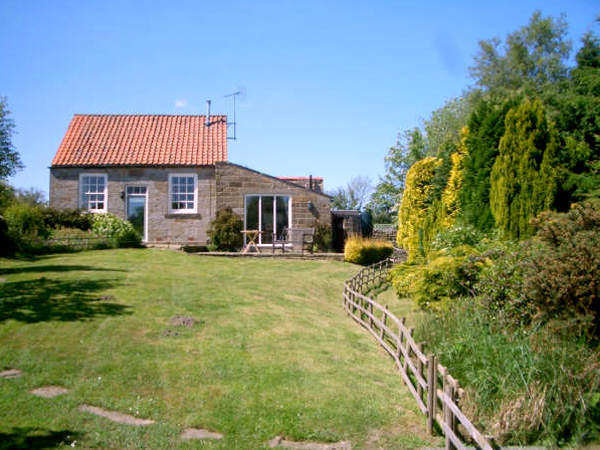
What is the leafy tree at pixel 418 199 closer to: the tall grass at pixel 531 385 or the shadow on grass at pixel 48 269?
the shadow on grass at pixel 48 269

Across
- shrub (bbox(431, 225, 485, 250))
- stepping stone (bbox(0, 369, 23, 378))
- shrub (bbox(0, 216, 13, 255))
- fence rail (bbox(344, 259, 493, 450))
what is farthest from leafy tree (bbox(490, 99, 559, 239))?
shrub (bbox(0, 216, 13, 255))

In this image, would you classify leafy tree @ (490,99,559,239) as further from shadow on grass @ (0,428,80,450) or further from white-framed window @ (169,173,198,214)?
white-framed window @ (169,173,198,214)

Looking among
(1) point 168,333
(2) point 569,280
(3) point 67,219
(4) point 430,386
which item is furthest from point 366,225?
(4) point 430,386

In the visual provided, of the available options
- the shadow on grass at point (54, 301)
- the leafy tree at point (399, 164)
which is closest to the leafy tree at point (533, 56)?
the leafy tree at point (399, 164)

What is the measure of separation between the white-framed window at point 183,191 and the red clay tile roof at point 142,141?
606mm

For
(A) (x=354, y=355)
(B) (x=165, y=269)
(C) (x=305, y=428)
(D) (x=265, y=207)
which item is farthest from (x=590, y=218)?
(D) (x=265, y=207)

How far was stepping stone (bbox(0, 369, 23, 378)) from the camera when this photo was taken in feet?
22.6

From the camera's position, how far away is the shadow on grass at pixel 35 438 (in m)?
5.31

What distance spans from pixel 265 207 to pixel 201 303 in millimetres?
12479

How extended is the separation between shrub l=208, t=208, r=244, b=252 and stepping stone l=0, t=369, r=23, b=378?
15277mm

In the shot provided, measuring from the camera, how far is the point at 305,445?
5875 mm

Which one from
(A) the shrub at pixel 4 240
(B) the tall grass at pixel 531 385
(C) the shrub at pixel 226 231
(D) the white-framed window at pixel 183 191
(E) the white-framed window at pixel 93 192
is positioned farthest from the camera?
(D) the white-framed window at pixel 183 191

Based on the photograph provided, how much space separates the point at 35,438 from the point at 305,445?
2.83m

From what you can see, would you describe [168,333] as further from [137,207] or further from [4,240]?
[137,207]
